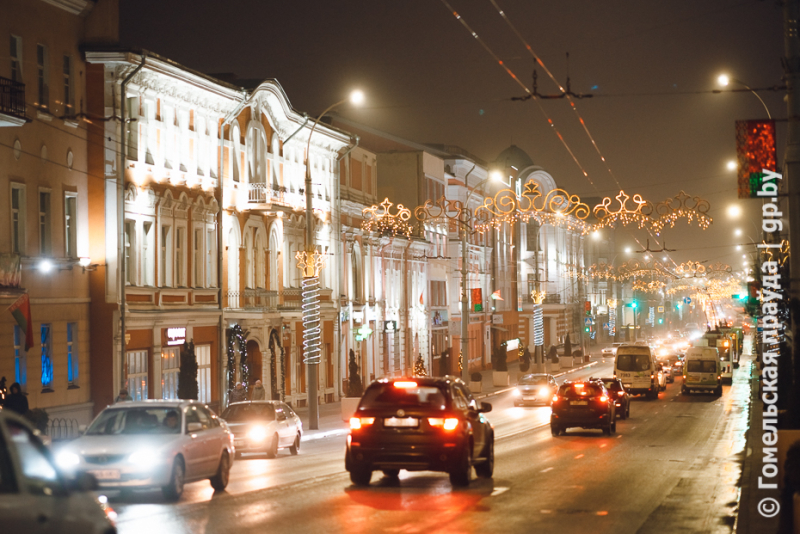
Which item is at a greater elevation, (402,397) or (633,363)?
(402,397)

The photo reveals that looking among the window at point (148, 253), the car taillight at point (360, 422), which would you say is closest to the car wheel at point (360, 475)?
the car taillight at point (360, 422)

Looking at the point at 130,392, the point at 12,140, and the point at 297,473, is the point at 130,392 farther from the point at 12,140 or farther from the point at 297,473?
the point at 297,473

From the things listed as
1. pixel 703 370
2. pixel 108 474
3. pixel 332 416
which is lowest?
pixel 332 416

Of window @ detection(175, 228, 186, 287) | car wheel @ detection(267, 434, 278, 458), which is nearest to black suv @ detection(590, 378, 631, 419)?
window @ detection(175, 228, 186, 287)

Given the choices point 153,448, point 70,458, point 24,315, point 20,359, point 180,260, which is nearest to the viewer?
point 70,458

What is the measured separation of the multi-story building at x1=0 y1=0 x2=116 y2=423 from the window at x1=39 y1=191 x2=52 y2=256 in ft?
0.09

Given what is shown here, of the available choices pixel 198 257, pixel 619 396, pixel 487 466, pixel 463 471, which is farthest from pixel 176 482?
pixel 619 396

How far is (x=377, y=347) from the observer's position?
5756cm

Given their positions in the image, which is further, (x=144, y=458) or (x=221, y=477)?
(x=221, y=477)

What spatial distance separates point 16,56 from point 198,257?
427 inches

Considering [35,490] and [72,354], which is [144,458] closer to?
[35,490]

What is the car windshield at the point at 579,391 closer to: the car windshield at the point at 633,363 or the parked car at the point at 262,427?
the parked car at the point at 262,427

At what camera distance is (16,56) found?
95.7 feet

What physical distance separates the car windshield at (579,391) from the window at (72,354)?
13.6m
